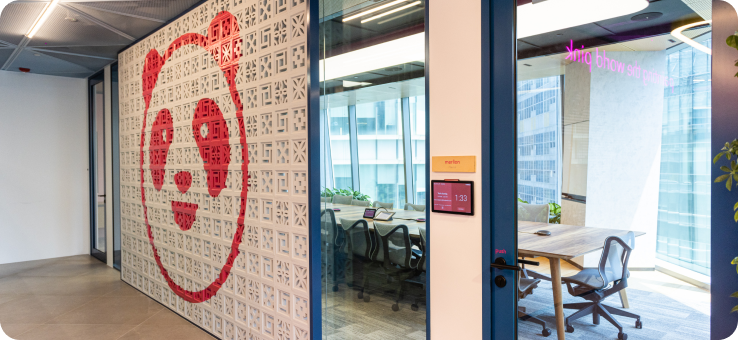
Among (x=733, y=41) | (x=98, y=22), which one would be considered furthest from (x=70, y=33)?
(x=733, y=41)

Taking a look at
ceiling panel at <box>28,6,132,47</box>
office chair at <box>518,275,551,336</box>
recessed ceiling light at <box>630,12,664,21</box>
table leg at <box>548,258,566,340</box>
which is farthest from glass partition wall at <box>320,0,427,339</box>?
ceiling panel at <box>28,6,132,47</box>

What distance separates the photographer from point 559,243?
190cm

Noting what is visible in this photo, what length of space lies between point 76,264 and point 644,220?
27.1 ft

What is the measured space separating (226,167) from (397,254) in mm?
1953

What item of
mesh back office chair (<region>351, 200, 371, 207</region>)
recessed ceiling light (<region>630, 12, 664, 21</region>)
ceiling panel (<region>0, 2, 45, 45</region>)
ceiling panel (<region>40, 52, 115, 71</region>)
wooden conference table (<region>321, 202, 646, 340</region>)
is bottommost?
wooden conference table (<region>321, 202, 646, 340</region>)

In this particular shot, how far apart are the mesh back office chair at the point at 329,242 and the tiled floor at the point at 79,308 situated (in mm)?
1759

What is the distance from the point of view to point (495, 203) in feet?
7.02

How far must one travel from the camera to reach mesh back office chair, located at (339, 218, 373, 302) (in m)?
2.94

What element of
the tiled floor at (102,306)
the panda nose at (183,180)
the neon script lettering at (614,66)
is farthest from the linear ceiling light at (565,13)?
the panda nose at (183,180)

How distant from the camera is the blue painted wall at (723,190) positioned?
148cm

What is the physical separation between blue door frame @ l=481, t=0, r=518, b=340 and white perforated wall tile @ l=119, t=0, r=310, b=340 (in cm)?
137

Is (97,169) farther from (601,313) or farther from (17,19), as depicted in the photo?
(601,313)

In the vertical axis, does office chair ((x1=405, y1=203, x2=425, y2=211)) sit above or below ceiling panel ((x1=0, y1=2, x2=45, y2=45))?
below

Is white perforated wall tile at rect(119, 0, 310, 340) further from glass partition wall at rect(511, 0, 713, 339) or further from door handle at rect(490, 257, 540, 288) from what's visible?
glass partition wall at rect(511, 0, 713, 339)
